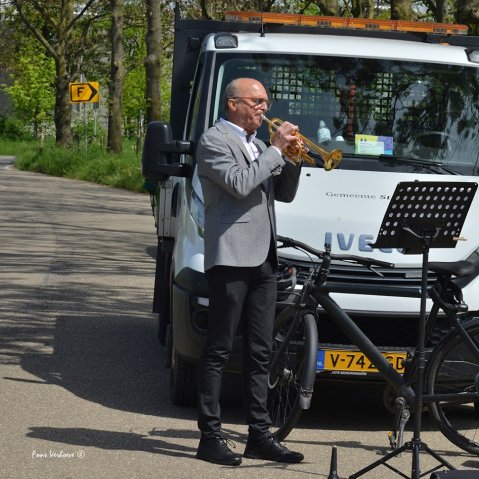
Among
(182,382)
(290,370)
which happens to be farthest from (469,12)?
(290,370)

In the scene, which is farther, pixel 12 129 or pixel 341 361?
pixel 12 129

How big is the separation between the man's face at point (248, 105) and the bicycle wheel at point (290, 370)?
1041 mm

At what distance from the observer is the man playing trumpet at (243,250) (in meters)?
6.57

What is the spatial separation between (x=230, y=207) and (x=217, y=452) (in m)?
1.21

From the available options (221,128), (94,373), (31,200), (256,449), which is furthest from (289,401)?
(31,200)

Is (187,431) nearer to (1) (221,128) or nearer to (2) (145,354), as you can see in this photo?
(1) (221,128)

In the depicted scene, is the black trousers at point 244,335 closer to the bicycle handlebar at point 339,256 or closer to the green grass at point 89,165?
the bicycle handlebar at point 339,256

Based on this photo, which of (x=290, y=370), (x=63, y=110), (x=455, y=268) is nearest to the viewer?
(x=290, y=370)

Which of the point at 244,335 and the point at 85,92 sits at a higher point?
the point at 244,335

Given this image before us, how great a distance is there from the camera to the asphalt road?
6676 millimetres

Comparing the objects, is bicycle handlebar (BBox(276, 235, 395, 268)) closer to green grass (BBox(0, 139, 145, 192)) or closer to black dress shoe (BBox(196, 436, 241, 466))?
black dress shoe (BBox(196, 436, 241, 466))

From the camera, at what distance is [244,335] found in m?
6.85

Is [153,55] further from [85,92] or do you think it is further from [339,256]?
[339,256]

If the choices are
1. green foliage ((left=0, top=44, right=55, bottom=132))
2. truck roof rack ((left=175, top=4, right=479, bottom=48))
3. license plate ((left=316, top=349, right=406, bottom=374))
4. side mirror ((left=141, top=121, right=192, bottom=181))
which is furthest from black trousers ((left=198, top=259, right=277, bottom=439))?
green foliage ((left=0, top=44, right=55, bottom=132))
